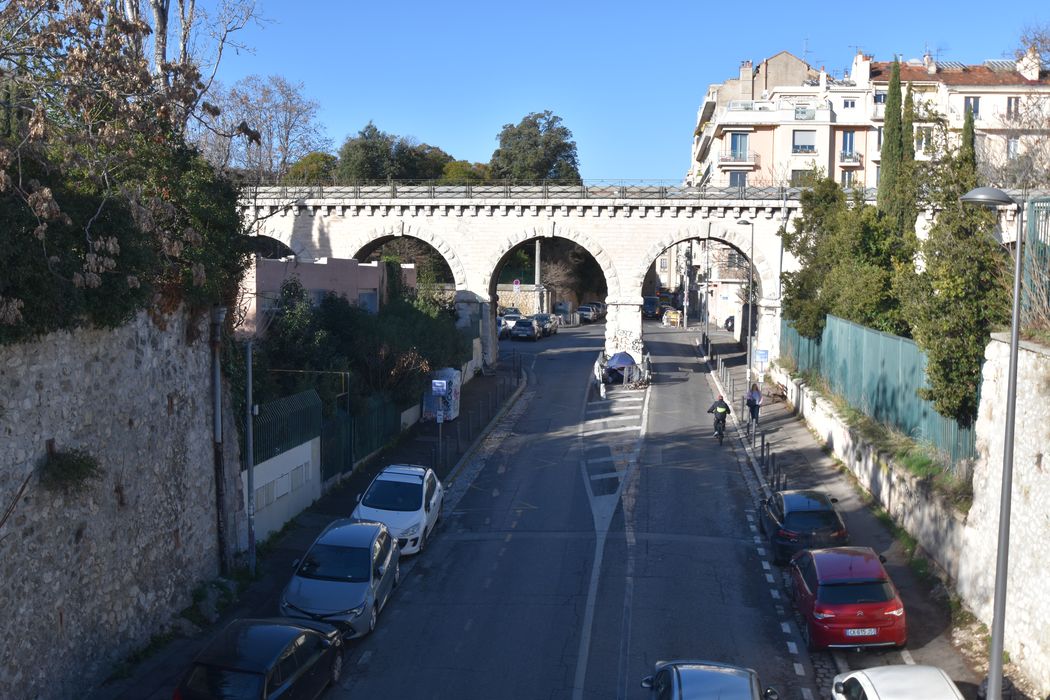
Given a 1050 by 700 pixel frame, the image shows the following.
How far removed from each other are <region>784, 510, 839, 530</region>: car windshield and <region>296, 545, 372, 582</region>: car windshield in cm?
798

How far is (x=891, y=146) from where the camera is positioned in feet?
116

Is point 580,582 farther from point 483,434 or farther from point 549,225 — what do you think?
point 549,225

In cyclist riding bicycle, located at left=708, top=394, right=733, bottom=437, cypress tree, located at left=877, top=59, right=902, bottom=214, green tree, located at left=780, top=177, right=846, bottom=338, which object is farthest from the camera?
green tree, located at left=780, top=177, right=846, bottom=338

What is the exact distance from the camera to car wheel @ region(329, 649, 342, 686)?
12.8 meters

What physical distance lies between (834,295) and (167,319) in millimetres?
24988

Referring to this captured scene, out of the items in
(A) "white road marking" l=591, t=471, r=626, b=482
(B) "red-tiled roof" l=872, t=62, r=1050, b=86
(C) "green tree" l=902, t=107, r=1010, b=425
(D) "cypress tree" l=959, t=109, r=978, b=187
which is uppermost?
(B) "red-tiled roof" l=872, t=62, r=1050, b=86

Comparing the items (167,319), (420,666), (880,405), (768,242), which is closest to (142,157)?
(167,319)

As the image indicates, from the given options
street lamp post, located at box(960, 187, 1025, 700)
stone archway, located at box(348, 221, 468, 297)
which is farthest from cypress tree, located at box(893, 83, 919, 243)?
street lamp post, located at box(960, 187, 1025, 700)

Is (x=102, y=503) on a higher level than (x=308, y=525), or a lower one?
higher

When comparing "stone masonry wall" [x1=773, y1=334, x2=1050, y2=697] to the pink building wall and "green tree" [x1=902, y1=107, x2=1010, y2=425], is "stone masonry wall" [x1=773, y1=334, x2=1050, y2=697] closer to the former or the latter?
"green tree" [x1=902, y1=107, x2=1010, y2=425]

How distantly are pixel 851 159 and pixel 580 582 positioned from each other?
56.3 m

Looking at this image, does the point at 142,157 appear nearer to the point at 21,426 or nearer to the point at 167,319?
the point at 167,319

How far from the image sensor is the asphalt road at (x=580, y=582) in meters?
13.4

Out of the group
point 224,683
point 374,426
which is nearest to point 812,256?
point 374,426
